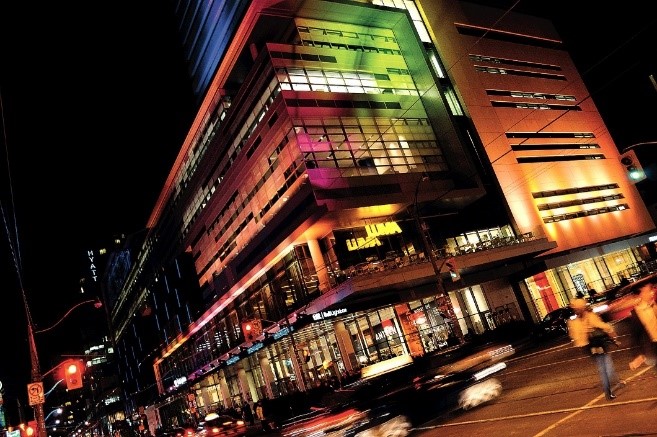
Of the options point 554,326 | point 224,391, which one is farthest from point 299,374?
point 224,391

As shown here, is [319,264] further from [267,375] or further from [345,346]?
[267,375]

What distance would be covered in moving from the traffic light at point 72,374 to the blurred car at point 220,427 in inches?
352

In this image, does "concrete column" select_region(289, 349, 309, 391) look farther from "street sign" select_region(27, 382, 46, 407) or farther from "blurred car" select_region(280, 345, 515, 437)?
"blurred car" select_region(280, 345, 515, 437)

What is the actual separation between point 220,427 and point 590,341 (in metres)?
22.0

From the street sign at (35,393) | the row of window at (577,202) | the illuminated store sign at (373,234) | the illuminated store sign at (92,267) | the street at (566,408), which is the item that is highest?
the illuminated store sign at (92,267)

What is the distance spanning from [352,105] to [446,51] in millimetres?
14946

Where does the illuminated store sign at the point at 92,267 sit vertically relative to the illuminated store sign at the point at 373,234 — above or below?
above

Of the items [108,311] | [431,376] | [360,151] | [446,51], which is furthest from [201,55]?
[108,311]

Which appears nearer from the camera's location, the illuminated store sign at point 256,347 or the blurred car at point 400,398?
the blurred car at point 400,398

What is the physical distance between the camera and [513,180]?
4244 cm

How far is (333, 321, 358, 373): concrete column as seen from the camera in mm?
32688

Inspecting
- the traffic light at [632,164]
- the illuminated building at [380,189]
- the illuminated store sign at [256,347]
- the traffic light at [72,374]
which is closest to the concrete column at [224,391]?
the illuminated building at [380,189]

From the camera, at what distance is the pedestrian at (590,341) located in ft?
26.1

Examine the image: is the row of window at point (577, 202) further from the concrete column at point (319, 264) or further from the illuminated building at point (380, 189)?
the concrete column at point (319, 264)
